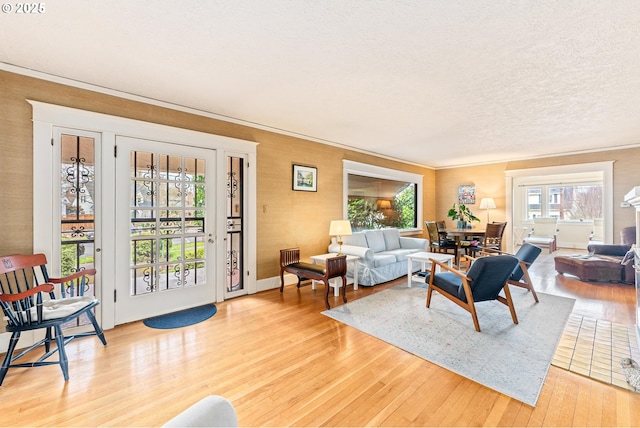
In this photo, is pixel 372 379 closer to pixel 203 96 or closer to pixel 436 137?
pixel 203 96

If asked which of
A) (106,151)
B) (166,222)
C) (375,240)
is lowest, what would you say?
(375,240)

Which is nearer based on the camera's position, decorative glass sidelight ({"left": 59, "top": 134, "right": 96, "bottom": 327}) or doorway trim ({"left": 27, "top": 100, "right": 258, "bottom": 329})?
doorway trim ({"left": 27, "top": 100, "right": 258, "bottom": 329})

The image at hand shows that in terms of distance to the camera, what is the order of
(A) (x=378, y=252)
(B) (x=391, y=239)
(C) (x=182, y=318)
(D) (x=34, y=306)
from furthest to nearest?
(B) (x=391, y=239), (A) (x=378, y=252), (C) (x=182, y=318), (D) (x=34, y=306)

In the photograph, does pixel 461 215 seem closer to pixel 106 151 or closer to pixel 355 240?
pixel 355 240

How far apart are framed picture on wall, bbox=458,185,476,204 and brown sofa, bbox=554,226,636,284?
256cm

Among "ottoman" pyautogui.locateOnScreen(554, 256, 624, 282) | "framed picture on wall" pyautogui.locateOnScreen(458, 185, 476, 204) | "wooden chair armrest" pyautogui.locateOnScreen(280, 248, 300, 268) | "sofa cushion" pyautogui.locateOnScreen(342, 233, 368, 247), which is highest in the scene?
"framed picture on wall" pyautogui.locateOnScreen(458, 185, 476, 204)

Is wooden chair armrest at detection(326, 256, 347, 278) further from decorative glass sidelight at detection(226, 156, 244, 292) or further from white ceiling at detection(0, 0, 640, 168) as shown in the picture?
white ceiling at detection(0, 0, 640, 168)

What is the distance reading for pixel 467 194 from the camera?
7.59 meters

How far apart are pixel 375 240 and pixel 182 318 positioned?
11.5ft

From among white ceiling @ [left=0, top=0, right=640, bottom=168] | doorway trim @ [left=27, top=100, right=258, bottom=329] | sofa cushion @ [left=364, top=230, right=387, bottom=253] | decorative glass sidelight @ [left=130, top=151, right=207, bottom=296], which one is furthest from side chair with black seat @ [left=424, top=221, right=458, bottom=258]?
decorative glass sidelight @ [left=130, top=151, right=207, bottom=296]

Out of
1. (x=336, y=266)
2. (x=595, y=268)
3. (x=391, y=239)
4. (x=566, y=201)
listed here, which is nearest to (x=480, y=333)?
(x=336, y=266)

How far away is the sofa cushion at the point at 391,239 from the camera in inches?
225

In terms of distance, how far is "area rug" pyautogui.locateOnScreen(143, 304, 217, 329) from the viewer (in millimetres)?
3094

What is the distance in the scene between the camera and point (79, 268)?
290cm
